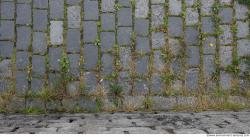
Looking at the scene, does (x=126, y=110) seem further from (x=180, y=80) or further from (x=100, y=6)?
(x=100, y=6)

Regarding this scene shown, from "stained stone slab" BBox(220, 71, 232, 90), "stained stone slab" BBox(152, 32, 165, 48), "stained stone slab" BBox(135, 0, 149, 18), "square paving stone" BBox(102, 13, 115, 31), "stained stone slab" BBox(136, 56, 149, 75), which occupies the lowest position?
"stained stone slab" BBox(220, 71, 232, 90)

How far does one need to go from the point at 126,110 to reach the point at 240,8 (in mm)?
2089

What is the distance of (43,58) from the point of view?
6.16 meters

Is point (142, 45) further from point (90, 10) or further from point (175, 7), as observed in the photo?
point (90, 10)

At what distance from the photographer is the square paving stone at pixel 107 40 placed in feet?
20.4

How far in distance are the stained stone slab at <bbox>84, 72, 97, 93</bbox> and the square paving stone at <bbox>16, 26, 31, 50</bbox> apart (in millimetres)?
876

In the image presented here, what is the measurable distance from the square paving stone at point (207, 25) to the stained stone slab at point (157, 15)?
558 millimetres

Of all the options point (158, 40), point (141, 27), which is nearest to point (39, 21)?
point (141, 27)

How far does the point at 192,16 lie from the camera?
6.32 metres

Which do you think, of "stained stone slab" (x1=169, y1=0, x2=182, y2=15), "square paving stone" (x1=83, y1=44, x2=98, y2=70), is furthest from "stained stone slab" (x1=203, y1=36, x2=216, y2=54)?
"square paving stone" (x1=83, y1=44, x2=98, y2=70)

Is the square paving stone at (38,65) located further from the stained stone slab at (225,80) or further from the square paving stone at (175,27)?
the stained stone slab at (225,80)

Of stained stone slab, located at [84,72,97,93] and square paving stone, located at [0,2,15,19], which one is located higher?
square paving stone, located at [0,2,15,19]

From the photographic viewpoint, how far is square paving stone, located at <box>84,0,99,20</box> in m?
6.26

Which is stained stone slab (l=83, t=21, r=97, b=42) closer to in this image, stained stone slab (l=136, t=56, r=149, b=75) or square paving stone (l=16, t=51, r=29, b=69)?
stained stone slab (l=136, t=56, r=149, b=75)
